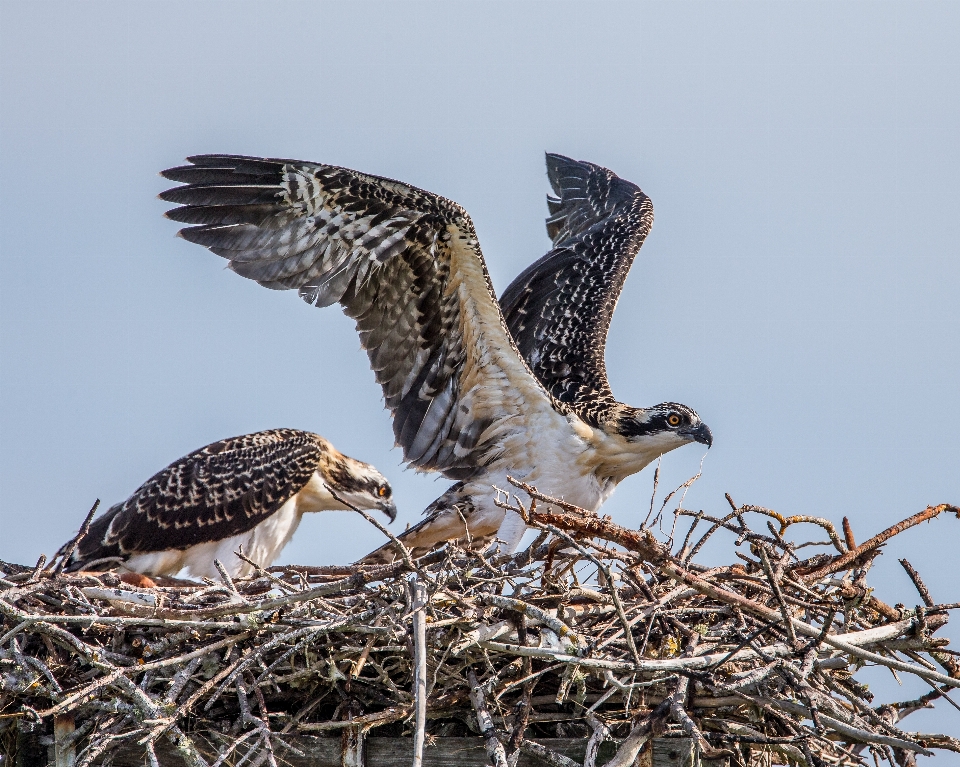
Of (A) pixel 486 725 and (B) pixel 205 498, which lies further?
(B) pixel 205 498

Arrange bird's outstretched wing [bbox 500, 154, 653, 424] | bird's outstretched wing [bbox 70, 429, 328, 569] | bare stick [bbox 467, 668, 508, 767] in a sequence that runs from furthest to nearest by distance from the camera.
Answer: bird's outstretched wing [bbox 500, 154, 653, 424]
bird's outstretched wing [bbox 70, 429, 328, 569]
bare stick [bbox 467, 668, 508, 767]

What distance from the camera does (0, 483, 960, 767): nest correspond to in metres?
4.90

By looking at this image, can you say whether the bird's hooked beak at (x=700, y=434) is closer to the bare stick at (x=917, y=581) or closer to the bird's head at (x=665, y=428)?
the bird's head at (x=665, y=428)

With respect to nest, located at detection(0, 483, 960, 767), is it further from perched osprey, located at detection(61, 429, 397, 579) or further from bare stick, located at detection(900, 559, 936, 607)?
perched osprey, located at detection(61, 429, 397, 579)

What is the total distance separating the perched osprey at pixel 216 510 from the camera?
276 inches

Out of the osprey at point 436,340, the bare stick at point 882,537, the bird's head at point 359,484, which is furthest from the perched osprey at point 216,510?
the bare stick at point 882,537

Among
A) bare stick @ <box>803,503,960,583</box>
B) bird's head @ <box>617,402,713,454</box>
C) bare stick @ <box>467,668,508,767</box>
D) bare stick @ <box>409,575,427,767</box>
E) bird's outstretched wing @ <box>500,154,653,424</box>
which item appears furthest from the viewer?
bird's outstretched wing @ <box>500,154,653,424</box>

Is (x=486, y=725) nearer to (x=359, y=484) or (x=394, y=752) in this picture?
(x=394, y=752)

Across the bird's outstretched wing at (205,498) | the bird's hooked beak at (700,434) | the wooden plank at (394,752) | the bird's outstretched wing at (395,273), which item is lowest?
the wooden plank at (394,752)

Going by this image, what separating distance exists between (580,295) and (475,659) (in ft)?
15.2

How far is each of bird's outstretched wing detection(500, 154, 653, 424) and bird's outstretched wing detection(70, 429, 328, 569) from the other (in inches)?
79.2

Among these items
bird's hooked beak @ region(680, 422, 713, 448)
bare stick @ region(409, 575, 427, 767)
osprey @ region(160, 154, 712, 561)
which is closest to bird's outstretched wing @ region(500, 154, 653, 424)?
osprey @ region(160, 154, 712, 561)

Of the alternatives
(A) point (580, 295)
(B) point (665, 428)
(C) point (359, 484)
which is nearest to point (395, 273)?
(C) point (359, 484)

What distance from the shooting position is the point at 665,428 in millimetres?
7629
